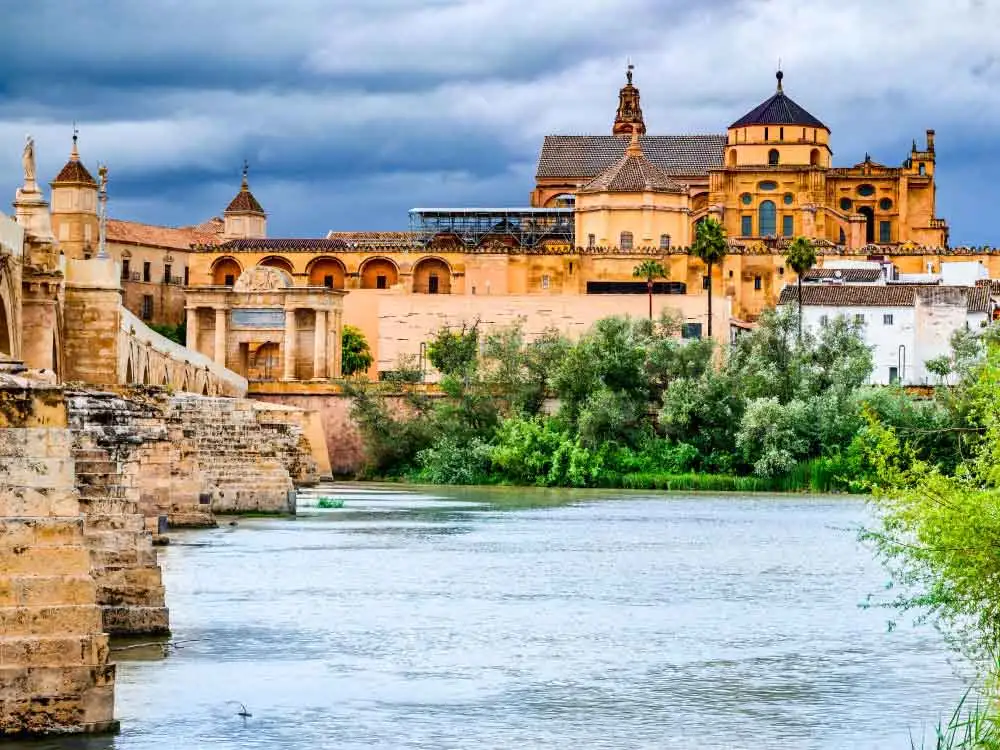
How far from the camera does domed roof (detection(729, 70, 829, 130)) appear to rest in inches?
4085

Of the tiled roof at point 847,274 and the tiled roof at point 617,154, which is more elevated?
the tiled roof at point 617,154

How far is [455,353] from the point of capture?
72562mm

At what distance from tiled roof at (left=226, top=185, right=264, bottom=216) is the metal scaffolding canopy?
7.63 m

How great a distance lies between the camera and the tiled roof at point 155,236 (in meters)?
105

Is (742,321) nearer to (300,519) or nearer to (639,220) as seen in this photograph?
(639,220)

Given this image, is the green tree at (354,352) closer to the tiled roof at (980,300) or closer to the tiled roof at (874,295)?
the tiled roof at (874,295)

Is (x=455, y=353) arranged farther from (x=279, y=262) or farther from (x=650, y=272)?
(x=279, y=262)

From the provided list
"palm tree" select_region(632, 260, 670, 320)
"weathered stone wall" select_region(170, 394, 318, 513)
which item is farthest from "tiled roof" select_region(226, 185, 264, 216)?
"weathered stone wall" select_region(170, 394, 318, 513)

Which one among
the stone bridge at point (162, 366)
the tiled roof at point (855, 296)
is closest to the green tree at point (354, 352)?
the stone bridge at point (162, 366)

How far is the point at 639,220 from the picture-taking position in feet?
325

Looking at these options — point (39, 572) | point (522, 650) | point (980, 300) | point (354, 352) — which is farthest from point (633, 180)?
point (39, 572)

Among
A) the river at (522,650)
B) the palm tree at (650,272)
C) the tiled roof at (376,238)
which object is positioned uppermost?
the tiled roof at (376,238)

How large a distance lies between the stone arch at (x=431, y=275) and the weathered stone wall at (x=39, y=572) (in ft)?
281

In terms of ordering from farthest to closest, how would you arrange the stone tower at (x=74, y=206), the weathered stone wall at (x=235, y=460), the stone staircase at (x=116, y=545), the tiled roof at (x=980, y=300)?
1. the stone tower at (x=74, y=206)
2. the tiled roof at (x=980, y=300)
3. the weathered stone wall at (x=235, y=460)
4. the stone staircase at (x=116, y=545)
